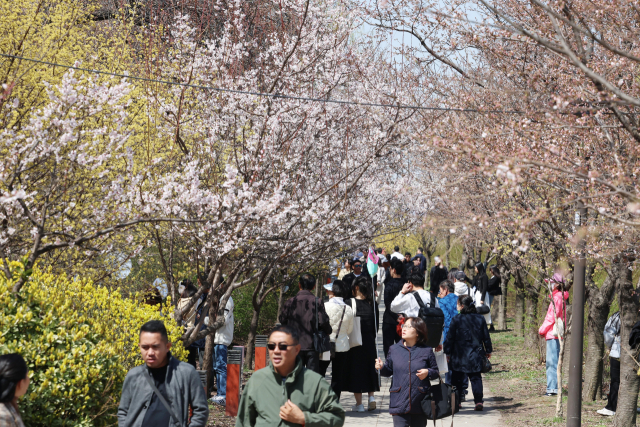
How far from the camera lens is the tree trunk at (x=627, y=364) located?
9.09m

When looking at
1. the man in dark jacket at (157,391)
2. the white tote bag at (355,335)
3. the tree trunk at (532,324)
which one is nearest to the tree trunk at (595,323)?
the white tote bag at (355,335)

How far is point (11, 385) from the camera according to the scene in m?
3.80

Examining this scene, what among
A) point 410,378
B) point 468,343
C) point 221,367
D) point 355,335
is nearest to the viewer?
point 410,378

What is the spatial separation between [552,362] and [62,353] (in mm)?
8698

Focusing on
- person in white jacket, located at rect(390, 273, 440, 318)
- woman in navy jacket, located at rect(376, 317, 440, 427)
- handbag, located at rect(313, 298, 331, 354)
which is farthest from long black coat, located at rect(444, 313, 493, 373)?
woman in navy jacket, located at rect(376, 317, 440, 427)

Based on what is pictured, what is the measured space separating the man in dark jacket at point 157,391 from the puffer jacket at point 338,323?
219 inches

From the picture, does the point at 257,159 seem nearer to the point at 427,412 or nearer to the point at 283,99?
the point at 283,99

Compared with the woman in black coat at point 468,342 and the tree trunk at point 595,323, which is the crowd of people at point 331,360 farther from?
the tree trunk at point 595,323

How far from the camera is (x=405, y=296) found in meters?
10.9

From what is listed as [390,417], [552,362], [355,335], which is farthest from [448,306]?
[390,417]

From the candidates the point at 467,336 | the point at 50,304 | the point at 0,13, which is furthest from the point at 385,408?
the point at 0,13

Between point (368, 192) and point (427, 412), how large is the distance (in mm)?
8845

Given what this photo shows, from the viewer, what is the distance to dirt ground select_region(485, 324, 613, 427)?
33.1 ft

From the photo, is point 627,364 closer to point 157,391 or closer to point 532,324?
point 532,324
